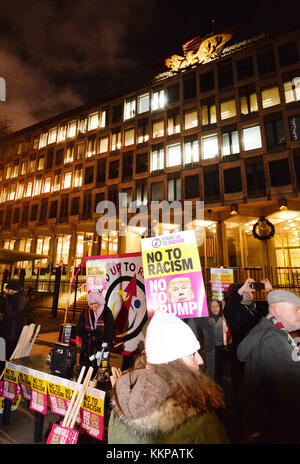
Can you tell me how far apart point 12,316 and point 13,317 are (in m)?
0.03

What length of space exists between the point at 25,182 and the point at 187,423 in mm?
37261

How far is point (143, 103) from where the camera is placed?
26.1 meters

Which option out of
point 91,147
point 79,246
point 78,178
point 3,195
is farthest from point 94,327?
point 3,195

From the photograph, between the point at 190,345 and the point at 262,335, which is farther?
the point at 262,335

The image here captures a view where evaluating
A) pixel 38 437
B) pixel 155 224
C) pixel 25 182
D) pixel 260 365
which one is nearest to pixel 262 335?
pixel 260 365

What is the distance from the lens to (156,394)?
1.68 metres

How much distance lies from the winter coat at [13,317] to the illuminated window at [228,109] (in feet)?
73.8

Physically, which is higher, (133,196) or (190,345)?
(133,196)

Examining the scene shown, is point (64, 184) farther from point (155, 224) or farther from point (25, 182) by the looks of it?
point (155, 224)

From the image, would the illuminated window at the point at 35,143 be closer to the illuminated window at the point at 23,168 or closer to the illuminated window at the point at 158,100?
the illuminated window at the point at 23,168

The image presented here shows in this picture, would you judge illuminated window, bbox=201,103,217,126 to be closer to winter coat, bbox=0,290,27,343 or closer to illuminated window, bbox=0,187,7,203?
winter coat, bbox=0,290,27,343

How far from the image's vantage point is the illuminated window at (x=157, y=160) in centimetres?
2362

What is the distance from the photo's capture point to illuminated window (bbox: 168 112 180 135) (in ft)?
77.0

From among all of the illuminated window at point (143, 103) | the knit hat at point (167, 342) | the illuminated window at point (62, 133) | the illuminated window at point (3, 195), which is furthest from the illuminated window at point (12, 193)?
the knit hat at point (167, 342)
